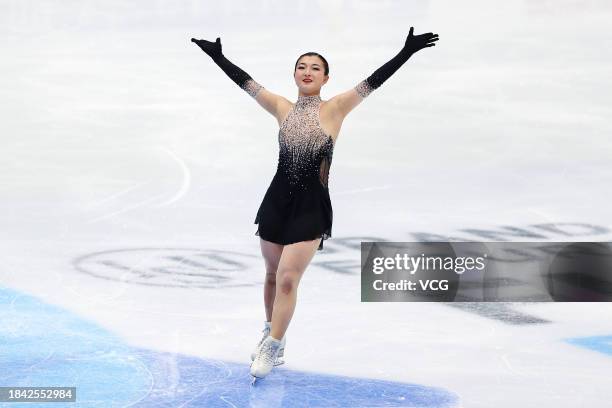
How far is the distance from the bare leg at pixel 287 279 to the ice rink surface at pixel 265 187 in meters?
0.29

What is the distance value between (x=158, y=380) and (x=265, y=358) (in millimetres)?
526

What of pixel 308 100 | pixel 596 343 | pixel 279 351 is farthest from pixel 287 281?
pixel 596 343

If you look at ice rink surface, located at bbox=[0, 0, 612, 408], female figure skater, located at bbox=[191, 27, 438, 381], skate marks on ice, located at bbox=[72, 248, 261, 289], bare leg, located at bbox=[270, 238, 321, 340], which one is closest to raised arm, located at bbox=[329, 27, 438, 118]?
female figure skater, located at bbox=[191, 27, 438, 381]

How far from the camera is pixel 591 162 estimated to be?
29.7ft

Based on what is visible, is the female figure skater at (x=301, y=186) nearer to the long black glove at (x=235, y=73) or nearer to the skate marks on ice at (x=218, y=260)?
the long black glove at (x=235, y=73)

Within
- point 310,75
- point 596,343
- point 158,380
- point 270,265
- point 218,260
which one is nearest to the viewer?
point 158,380

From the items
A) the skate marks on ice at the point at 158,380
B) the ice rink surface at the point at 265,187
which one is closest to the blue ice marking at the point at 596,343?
the ice rink surface at the point at 265,187

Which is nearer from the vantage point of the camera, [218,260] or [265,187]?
[218,260]

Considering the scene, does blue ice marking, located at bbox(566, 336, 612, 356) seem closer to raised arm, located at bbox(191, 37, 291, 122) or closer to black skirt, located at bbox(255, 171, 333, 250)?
black skirt, located at bbox(255, 171, 333, 250)

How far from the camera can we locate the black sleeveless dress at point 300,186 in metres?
4.85

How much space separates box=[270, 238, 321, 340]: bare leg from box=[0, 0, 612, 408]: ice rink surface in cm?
29

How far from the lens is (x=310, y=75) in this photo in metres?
4.96

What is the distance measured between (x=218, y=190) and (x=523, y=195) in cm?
260

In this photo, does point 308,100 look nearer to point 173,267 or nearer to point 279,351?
point 279,351
